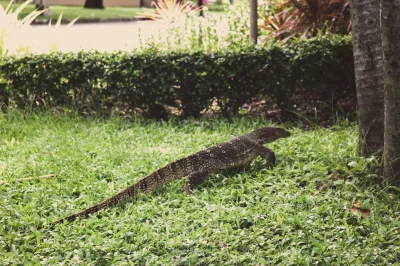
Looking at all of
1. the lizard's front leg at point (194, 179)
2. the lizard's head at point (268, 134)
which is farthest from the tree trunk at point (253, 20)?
the lizard's front leg at point (194, 179)

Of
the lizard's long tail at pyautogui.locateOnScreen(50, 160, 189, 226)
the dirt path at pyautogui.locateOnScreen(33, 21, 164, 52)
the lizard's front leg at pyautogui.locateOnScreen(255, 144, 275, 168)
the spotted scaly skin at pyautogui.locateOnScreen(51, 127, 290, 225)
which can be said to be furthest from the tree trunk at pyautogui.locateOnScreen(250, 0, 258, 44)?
the lizard's long tail at pyautogui.locateOnScreen(50, 160, 189, 226)

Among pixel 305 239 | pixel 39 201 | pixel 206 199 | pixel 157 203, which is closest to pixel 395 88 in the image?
pixel 305 239

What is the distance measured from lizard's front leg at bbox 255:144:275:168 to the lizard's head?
205 millimetres

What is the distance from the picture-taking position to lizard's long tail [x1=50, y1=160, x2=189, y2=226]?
4.89 meters

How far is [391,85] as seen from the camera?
15.5ft

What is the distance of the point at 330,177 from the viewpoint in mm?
5340

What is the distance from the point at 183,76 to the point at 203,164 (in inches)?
102

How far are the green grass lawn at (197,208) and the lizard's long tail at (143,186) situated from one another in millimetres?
71

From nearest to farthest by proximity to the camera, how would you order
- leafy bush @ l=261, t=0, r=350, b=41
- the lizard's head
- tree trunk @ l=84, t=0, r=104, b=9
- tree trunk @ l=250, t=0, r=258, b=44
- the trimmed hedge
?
the lizard's head
the trimmed hedge
tree trunk @ l=250, t=0, r=258, b=44
leafy bush @ l=261, t=0, r=350, b=41
tree trunk @ l=84, t=0, r=104, b=9

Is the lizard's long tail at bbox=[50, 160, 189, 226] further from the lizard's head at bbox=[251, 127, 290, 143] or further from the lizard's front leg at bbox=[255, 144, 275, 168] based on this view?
the lizard's head at bbox=[251, 127, 290, 143]

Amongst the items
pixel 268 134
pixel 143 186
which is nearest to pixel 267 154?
pixel 268 134

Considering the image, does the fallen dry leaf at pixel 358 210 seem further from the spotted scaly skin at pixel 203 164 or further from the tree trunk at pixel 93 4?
the tree trunk at pixel 93 4

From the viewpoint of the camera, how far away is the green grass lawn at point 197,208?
13.8ft

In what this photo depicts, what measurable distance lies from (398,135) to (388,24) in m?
0.88
